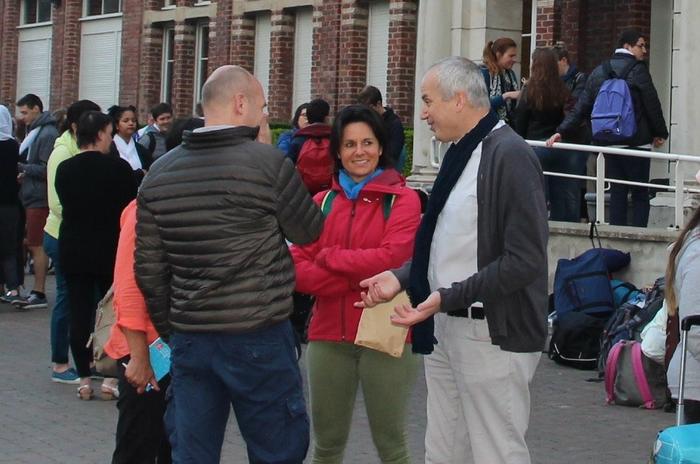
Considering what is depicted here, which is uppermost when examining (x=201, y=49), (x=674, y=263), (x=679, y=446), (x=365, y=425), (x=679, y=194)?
(x=201, y=49)

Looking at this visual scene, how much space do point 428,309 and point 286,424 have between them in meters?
0.67

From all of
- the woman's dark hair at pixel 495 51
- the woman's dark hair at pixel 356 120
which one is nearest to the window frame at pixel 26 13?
the woman's dark hair at pixel 495 51

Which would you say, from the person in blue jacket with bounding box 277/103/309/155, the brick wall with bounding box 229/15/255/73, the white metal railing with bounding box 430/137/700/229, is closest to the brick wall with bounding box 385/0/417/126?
the brick wall with bounding box 229/15/255/73

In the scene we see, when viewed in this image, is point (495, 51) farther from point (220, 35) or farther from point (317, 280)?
point (220, 35)

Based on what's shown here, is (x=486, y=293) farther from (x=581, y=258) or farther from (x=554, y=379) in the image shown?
(x=581, y=258)

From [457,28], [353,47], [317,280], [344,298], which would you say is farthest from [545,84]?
[353,47]

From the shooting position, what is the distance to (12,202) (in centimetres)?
1490

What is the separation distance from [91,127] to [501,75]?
17.9ft

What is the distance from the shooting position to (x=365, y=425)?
9406 mm

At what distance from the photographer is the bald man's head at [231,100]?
5461mm

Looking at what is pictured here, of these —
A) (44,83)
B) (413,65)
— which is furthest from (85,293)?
(44,83)

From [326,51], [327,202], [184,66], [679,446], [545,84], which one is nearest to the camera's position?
[679,446]

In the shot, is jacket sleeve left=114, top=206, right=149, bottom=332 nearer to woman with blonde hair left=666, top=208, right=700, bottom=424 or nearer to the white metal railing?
woman with blonde hair left=666, top=208, right=700, bottom=424

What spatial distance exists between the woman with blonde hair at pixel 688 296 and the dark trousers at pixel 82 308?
473 centimetres
